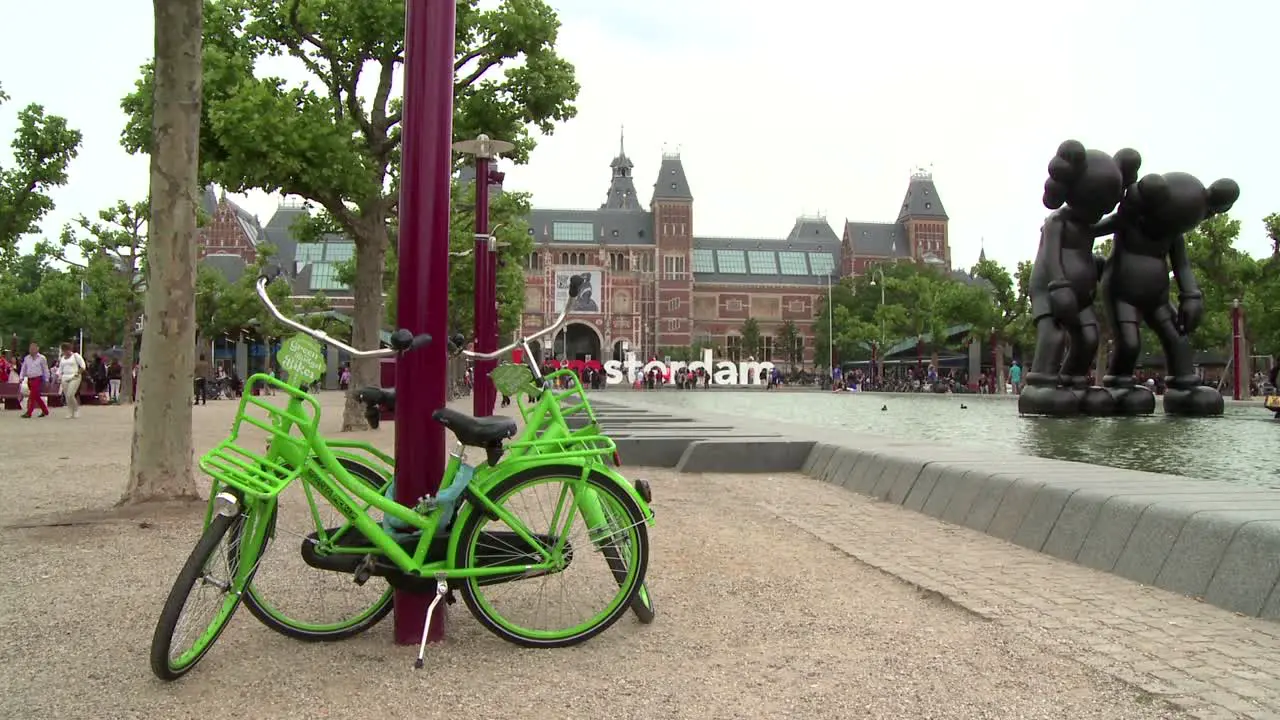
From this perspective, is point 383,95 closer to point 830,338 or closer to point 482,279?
point 482,279

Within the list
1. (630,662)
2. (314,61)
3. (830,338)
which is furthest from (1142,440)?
(830,338)

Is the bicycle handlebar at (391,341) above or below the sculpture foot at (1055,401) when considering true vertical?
above

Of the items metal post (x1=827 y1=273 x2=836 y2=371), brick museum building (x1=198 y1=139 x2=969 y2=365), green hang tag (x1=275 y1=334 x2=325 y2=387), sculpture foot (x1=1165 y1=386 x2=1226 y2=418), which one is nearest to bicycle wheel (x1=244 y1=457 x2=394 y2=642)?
green hang tag (x1=275 y1=334 x2=325 y2=387)

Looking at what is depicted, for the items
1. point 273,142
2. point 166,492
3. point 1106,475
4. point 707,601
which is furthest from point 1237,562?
point 273,142

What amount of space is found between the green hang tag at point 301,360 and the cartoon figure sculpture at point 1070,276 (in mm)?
9374

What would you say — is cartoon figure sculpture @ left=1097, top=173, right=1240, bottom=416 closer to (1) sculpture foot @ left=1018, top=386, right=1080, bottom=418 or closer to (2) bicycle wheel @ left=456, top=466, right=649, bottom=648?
(1) sculpture foot @ left=1018, top=386, right=1080, bottom=418

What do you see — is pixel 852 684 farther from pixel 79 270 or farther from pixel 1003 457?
pixel 79 270

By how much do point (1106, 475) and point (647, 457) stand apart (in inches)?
180

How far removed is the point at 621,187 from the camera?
94812mm

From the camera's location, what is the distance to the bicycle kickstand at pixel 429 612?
2.90 meters

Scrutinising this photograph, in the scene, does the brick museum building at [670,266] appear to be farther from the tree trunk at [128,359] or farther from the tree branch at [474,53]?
the tree branch at [474,53]

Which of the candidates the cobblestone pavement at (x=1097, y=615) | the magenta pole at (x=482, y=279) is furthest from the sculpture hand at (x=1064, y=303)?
the magenta pole at (x=482, y=279)

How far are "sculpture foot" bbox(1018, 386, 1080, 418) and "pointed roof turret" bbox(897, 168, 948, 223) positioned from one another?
81828 mm

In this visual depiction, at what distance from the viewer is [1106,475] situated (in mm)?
4957
